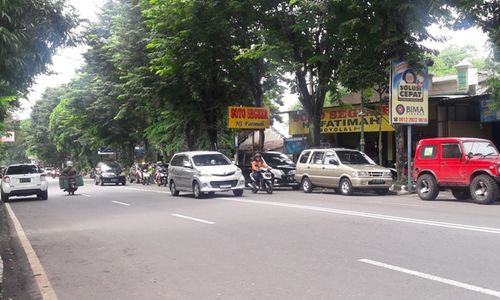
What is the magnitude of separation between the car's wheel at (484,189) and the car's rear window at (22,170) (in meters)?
17.0

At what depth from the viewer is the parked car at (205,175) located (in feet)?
58.4

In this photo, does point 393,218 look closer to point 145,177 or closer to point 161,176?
point 161,176

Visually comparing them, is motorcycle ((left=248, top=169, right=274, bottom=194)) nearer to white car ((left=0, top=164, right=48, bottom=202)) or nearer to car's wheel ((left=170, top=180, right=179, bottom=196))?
car's wheel ((left=170, top=180, right=179, bottom=196))

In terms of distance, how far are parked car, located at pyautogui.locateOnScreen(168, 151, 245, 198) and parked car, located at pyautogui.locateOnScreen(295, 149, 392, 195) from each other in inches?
139

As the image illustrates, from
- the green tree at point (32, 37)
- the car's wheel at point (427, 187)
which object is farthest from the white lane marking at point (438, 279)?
the car's wheel at point (427, 187)

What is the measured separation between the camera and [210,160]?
19047 mm

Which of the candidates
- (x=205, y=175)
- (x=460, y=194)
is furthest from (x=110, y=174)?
(x=460, y=194)

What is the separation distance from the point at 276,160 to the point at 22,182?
11209 mm

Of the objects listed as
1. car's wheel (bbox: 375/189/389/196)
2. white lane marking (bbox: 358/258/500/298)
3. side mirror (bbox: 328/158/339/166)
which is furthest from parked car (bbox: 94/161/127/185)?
white lane marking (bbox: 358/258/500/298)

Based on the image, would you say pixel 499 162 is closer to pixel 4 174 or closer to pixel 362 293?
pixel 362 293

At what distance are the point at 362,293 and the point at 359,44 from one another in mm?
17470

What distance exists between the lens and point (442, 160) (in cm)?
1606

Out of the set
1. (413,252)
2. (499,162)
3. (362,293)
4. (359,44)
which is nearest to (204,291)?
(362,293)

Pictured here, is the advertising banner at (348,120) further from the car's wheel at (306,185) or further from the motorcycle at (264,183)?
the motorcycle at (264,183)
